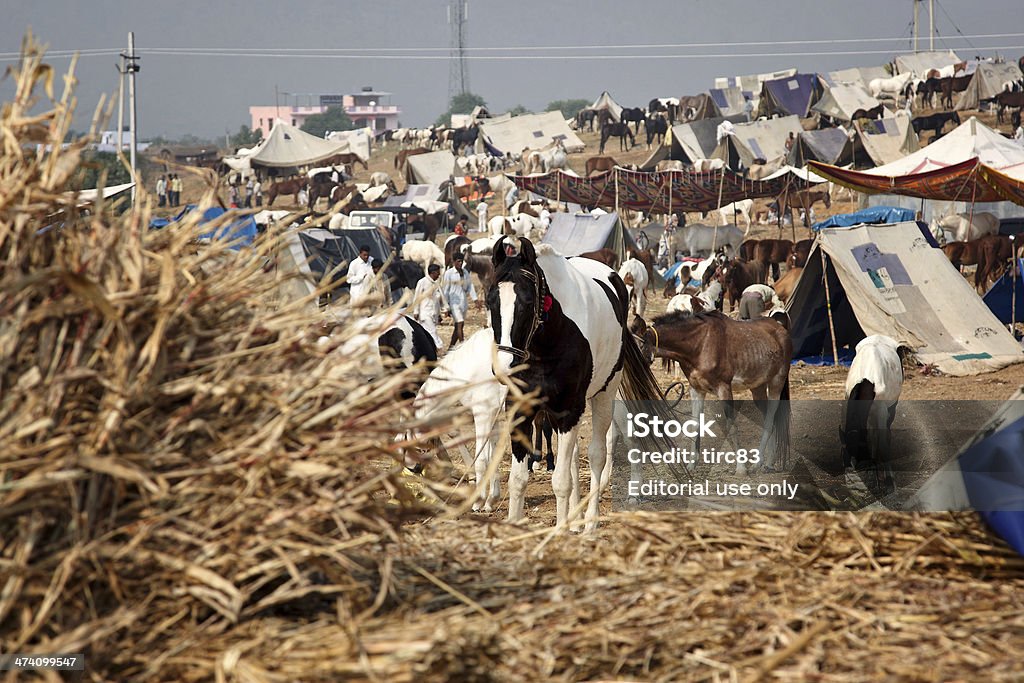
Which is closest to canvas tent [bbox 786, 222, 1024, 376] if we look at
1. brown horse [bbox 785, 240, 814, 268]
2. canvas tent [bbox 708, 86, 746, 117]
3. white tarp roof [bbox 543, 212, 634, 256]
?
brown horse [bbox 785, 240, 814, 268]

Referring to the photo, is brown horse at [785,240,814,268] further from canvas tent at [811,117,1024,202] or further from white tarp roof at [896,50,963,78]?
white tarp roof at [896,50,963,78]

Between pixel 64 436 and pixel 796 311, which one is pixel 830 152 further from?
pixel 64 436

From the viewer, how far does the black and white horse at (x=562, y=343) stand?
6039mm

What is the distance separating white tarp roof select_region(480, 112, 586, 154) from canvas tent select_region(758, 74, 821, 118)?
1331 centimetres

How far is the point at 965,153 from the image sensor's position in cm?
1881

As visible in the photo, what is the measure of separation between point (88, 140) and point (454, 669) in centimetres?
183

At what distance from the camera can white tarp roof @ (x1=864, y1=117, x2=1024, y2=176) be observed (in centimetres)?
1792

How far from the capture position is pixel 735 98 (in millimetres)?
71500

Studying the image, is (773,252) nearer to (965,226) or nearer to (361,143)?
(965,226)

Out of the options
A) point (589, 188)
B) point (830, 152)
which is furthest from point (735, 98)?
point (589, 188)

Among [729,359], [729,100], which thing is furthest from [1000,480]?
[729,100]

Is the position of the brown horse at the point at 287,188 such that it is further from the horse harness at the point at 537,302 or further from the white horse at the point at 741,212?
the horse harness at the point at 537,302

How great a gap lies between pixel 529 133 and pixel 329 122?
107 m

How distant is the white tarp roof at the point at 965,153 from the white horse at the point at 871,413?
353 inches
